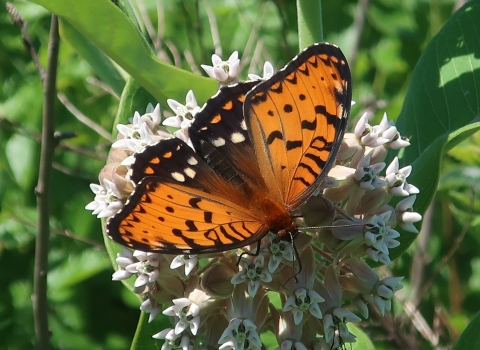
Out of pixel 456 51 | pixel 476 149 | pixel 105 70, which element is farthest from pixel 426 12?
pixel 105 70

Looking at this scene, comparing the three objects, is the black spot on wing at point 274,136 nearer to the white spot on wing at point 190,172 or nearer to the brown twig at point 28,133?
the white spot on wing at point 190,172

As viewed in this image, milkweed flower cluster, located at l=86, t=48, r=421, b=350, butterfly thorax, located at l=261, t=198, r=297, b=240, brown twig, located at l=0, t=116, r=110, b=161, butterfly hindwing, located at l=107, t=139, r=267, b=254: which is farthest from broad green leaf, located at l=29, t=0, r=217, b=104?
brown twig, located at l=0, t=116, r=110, b=161

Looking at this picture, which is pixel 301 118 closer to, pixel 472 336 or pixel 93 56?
pixel 472 336

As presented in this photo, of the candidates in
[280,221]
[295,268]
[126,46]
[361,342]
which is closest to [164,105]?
[126,46]

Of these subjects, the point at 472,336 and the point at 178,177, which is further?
the point at 472,336

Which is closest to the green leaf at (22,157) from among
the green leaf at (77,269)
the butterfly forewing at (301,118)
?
the green leaf at (77,269)
